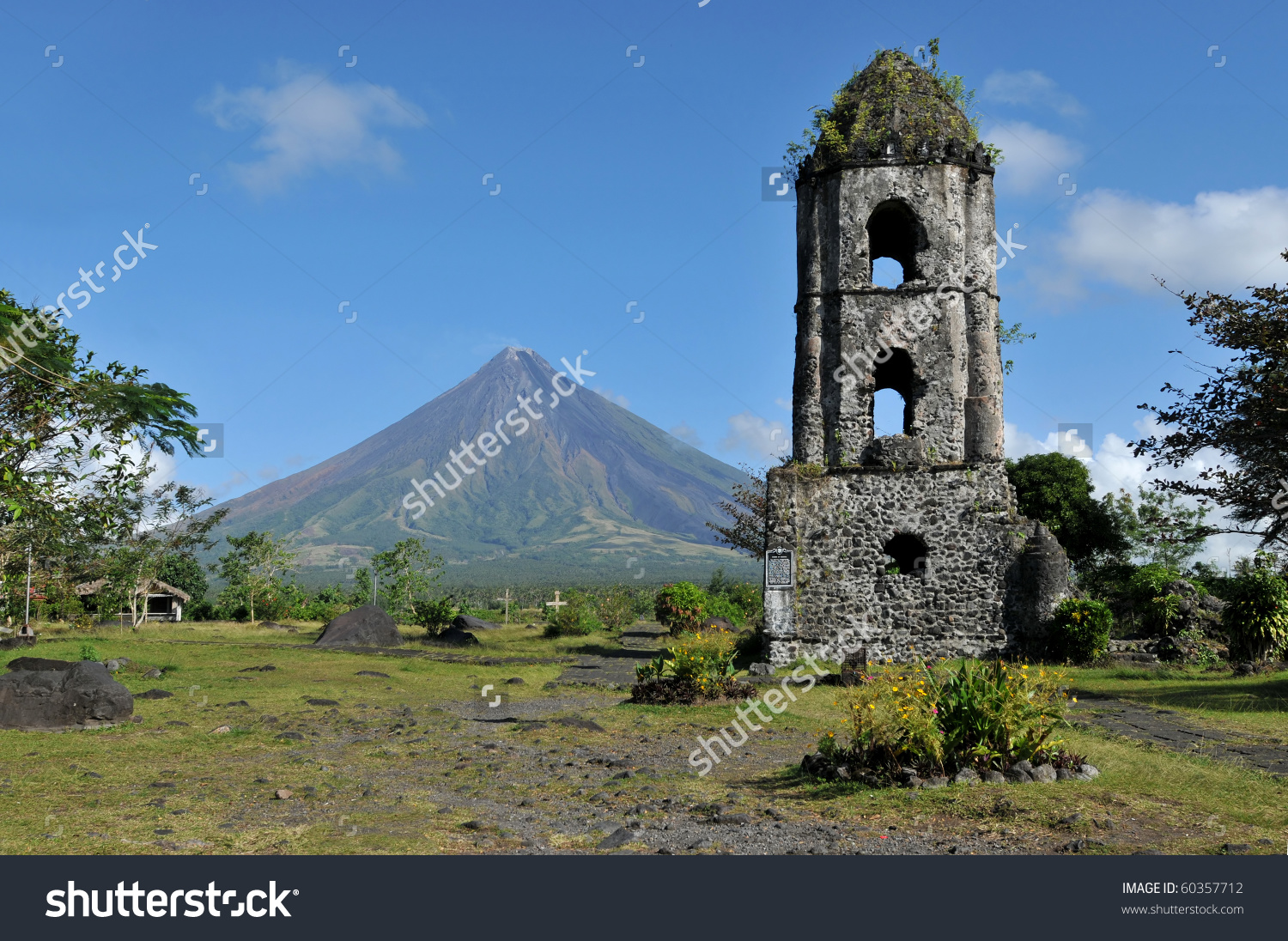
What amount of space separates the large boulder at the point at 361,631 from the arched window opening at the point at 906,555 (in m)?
14.5

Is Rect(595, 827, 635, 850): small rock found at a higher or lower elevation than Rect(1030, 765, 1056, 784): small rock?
lower

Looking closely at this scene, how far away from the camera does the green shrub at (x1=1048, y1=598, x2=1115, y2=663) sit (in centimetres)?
1694

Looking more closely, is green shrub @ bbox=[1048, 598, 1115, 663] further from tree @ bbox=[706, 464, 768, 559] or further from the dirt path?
tree @ bbox=[706, 464, 768, 559]

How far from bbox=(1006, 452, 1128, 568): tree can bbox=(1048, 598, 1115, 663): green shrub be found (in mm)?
13410

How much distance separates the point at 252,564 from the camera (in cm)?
Result: 4175

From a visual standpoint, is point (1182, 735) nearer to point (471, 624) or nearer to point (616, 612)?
point (616, 612)

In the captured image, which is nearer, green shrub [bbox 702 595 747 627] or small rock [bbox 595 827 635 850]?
small rock [bbox 595 827 635 850]

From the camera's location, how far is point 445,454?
192500 mm

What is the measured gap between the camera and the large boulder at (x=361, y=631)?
25.8 meters

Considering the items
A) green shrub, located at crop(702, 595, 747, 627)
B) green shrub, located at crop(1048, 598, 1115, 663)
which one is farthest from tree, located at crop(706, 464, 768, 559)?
green shrub, located at crop(1048, 598, 1115, 663)

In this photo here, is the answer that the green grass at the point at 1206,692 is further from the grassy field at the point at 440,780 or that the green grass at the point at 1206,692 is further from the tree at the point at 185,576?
the tree at the point at 185,576

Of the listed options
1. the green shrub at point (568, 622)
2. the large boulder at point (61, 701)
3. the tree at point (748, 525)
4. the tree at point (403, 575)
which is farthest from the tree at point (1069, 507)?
the large boulder at point (61, 701)

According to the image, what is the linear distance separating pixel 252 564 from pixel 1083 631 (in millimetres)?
35184

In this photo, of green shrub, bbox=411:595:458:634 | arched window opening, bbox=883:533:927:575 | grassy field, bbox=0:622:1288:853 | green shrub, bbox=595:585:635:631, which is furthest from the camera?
green shrub, bbox=595:585:635:631
